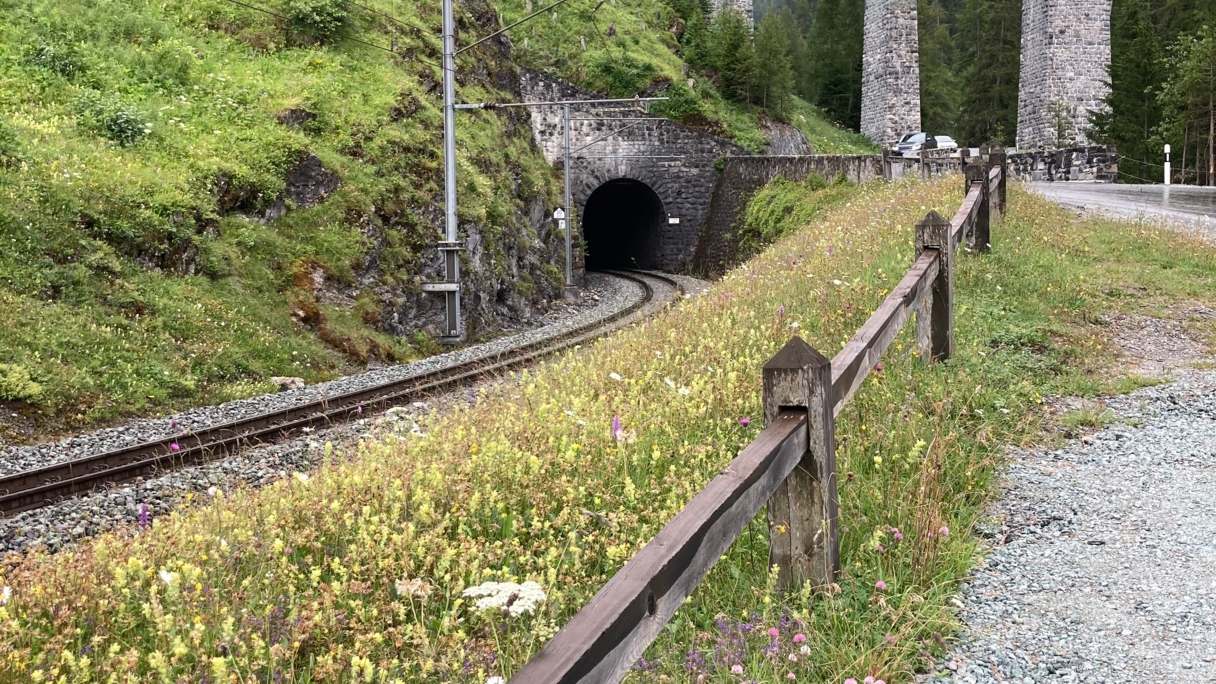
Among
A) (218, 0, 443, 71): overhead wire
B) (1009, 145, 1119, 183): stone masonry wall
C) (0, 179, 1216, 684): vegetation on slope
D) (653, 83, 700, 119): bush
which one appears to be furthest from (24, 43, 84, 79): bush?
(1009, 145, 1119, 183): stone masonry wall

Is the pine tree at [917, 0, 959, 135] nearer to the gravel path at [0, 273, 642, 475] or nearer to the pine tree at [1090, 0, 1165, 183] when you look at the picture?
the pine tree at [1090, 0, 1165, 183]

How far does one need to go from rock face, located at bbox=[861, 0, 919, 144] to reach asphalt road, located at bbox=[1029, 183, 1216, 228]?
19.3 metres

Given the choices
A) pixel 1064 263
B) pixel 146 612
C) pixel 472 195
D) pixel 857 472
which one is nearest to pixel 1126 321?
pixel 1064 263

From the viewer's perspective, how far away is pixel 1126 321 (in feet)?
30.5

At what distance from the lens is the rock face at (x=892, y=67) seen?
4262 cm

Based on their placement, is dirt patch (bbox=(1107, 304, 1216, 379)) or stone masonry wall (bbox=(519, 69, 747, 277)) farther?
stone masonry wall (bbox=(519, 69, 747, 277))

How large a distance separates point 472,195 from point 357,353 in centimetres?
693

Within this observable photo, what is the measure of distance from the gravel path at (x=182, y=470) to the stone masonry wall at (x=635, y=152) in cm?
2545

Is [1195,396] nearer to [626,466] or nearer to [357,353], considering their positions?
[626,466]

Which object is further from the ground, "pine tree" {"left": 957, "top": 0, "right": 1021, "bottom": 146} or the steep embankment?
"pine tree" {"left": 957, "top": 0, "right": 1021, "bottom": 146}

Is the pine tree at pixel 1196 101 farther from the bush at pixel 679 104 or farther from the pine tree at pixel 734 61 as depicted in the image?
the bush at pixel 679 104

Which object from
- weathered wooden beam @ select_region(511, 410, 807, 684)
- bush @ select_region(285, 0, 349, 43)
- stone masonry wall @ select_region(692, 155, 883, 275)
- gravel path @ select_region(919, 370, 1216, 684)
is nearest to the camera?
weathered wooden beam @ select_region(511, 410, 807, 684)

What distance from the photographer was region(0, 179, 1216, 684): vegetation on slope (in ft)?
11.6

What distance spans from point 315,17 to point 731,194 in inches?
751
